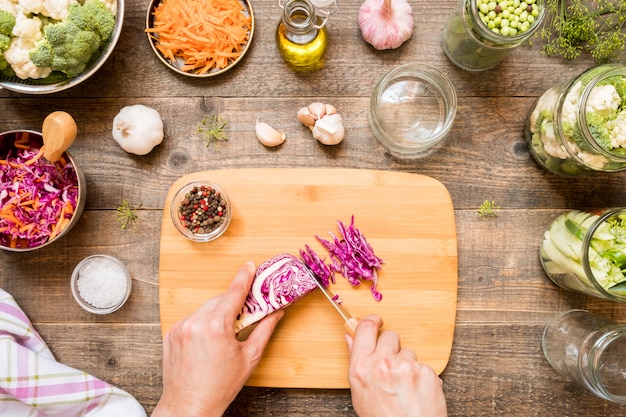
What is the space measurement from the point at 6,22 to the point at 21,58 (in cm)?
10

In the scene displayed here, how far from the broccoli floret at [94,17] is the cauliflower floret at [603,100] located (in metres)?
1.45

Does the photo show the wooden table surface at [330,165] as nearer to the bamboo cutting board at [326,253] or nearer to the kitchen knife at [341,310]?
the bamboo cutting board at [326,253]

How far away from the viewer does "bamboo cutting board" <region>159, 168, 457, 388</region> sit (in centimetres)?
168

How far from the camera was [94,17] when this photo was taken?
60.4 inches

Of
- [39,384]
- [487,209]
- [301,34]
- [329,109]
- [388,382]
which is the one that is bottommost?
[39,384]

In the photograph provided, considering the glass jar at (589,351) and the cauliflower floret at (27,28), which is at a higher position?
the cauliflower floret at (27,28)

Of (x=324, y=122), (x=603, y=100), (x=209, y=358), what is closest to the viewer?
(x=603, y=100)

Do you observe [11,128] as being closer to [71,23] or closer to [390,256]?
[71,23]

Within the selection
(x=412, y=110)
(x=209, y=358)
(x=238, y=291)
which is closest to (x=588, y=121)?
(x=412, y=110)

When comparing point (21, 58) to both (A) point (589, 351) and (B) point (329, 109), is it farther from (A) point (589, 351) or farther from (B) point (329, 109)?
(A) point (589, 351)

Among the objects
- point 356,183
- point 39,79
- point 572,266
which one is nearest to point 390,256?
point 356,183

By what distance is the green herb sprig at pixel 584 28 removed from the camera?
1658 mm

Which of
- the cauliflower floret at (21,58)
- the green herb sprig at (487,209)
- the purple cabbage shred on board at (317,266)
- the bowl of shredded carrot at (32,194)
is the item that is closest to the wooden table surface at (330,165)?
the green herb sprig at (487,209)

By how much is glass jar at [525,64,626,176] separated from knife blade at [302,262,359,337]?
845 millimetres
